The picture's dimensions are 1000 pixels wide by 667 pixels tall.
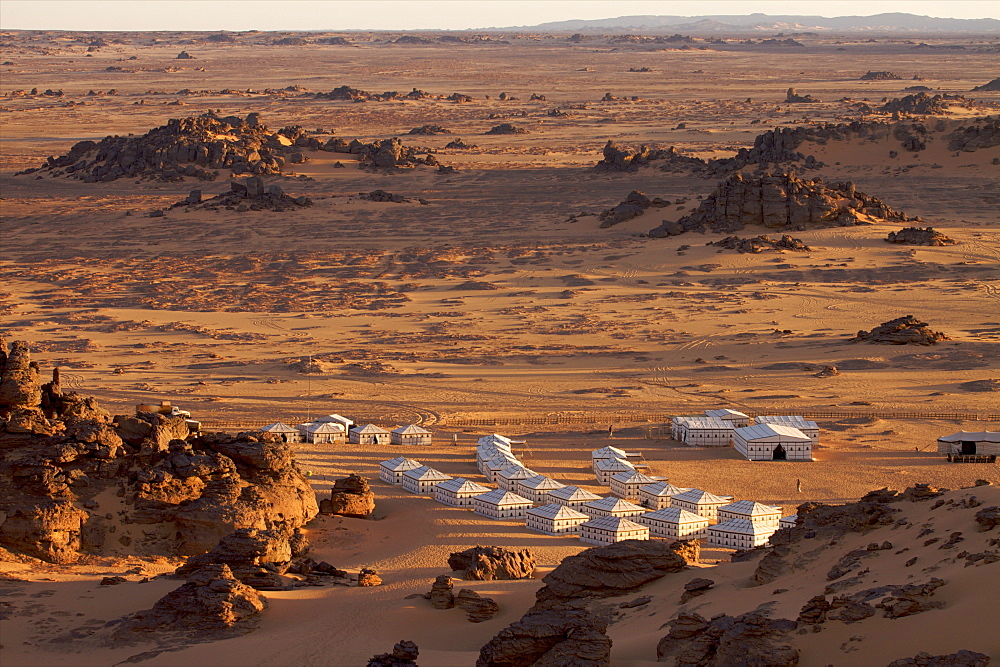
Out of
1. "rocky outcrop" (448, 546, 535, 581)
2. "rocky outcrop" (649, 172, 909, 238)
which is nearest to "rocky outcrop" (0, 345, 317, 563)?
"rocky outcrop" (448, 546, 535, 581)

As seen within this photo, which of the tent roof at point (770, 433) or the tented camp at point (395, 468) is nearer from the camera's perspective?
the tented camp at point (395, 468)

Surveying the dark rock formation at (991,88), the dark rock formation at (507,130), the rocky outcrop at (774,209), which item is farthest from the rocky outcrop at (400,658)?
the dark rock formation at (991,88)

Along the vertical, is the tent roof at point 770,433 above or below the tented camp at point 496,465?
above

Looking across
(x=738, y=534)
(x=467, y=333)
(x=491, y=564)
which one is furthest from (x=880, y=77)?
(x=491, y=564)

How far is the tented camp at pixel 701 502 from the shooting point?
97.0 feet

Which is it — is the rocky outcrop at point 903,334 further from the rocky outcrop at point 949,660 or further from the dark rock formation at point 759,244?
the rocky outcrop at point 949,660

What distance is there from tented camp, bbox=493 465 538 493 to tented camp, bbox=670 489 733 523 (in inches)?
150

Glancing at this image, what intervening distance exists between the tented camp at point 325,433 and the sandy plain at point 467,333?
114 cm

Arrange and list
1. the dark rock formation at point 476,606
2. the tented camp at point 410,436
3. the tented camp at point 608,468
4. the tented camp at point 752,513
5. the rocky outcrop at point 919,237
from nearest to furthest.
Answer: the dark rock formation at point 476,606
the tented camp at point 752,513
the tented camp at point 608,468
the tented camp at point 410,436
the rocky outcrop at point 919,237

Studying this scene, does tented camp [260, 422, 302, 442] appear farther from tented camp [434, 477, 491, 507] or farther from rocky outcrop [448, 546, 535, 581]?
rocky outcrop [448, 546, 535, 581]

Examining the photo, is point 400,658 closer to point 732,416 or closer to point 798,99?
point 732,416

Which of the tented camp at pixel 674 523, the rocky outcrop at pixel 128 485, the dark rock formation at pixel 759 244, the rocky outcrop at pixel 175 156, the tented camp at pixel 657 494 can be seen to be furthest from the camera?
the rocky outcrop at pixel 175 156

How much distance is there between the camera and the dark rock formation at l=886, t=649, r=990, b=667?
15141mm

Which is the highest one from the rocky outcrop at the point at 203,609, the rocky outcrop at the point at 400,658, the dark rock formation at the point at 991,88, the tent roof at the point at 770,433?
the dark rock formation at the point at 991,88
